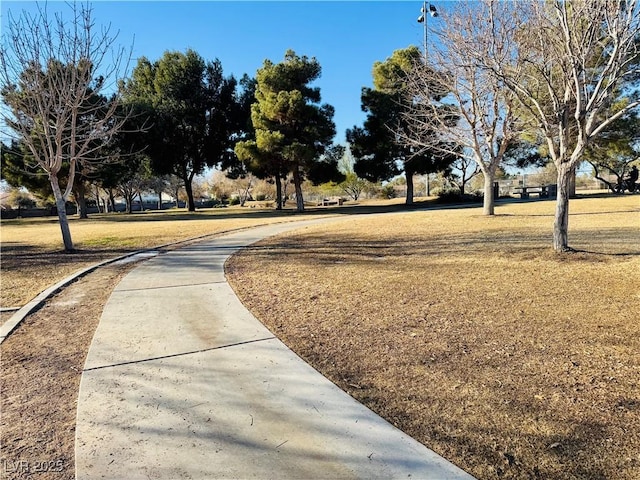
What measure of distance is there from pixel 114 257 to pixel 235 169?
84.1ft

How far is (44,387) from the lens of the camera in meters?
2.98

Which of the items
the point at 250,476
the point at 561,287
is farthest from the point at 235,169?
the point at 250,476

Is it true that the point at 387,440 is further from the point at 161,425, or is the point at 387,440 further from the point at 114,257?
the point at 114,257

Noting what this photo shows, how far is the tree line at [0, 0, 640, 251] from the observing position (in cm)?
704

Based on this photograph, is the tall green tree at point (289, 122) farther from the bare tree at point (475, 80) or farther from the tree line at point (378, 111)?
the bare tree at point (475, 80)

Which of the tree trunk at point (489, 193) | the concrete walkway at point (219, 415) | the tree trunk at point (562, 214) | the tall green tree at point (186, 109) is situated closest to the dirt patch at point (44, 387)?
the concrete walkway at point (219, 415)

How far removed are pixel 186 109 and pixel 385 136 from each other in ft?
49.4

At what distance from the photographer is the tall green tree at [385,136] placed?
27016 millimetres

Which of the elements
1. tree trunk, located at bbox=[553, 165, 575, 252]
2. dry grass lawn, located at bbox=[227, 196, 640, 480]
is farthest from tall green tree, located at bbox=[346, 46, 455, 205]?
dry grass lawn, located at bbox=[227, 196, 640, 480]

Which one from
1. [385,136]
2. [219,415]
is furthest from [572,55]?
[385,136]

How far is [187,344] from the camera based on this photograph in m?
3.69

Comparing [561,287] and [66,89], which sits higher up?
[66,89]

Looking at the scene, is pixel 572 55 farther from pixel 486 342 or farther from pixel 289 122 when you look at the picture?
pixel 289 122

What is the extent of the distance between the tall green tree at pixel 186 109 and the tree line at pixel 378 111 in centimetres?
10
